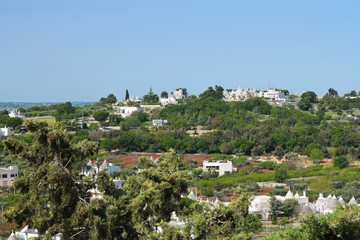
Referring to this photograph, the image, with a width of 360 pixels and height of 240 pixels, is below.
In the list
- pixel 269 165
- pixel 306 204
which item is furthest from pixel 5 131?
pixel 306 204

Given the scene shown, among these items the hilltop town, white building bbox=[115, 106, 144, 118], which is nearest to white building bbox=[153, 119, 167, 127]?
the hilltop town

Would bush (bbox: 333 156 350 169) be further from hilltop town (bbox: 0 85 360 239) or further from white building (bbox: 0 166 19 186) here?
white building (bbox: 0 166 19 186)

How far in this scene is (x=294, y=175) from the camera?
47.8 metres

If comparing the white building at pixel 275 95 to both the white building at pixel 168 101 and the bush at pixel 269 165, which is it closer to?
the white building at pixel 168 101

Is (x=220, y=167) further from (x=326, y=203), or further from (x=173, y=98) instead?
(x=173, y=98)

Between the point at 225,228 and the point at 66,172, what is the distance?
4.14 m

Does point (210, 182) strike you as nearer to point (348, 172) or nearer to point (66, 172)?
point (348, 172)

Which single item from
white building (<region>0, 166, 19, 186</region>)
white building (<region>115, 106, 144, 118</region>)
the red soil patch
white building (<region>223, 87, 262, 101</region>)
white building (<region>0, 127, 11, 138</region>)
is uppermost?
white building (<region>223, 87, 262, 101</region>)

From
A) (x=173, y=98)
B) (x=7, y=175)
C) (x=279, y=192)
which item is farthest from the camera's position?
(x=173, y=98)

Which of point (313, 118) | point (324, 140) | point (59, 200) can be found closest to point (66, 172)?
point (59, 200)

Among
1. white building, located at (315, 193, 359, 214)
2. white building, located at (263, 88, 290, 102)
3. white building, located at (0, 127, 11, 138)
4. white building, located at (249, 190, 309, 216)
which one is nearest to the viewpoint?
white building, located at (315, 193, 359, 214)

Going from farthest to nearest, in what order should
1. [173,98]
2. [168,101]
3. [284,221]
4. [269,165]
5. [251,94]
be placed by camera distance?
[251,94], [173,98], [168,101], [269,165], [284,221]

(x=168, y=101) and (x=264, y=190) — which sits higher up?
(x=168, y=101)

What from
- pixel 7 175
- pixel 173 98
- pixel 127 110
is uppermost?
pixel 173 98
